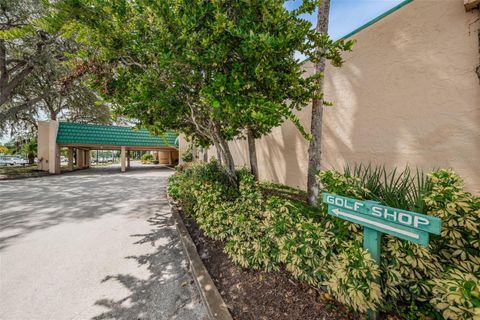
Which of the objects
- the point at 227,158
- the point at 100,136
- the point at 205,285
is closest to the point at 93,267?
the point at 205,285

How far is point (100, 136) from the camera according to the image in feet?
60.3

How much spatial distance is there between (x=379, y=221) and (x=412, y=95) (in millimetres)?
3600

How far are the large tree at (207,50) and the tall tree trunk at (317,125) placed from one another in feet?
1.36

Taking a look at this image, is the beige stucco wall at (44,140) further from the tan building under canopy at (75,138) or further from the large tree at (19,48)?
the large tree at (19,48)

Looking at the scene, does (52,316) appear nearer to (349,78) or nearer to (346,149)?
(346,149)

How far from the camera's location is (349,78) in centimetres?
507

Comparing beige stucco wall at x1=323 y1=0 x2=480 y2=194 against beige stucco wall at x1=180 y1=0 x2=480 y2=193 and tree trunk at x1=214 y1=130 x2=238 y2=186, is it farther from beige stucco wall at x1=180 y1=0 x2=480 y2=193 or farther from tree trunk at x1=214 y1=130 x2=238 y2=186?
tree trunk at x1=214 y1=130 x2=238 y2=186

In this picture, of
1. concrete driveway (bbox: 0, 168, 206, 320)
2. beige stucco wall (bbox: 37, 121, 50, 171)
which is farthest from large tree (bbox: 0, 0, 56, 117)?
concrete driveway (bbox: 0, 168, 206, 320)

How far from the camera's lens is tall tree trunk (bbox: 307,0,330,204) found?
12.8ft

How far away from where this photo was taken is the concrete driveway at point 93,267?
2.54 metres

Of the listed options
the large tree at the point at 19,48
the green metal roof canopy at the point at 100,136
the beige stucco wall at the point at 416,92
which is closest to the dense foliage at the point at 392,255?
the beige stucco wall at the point at 416,92

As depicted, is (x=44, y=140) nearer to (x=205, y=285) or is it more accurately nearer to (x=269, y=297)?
(x=205, y=285)

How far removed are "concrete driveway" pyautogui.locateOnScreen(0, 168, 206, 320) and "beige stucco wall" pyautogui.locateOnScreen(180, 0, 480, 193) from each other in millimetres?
4624

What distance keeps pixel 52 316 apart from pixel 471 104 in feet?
22.0
